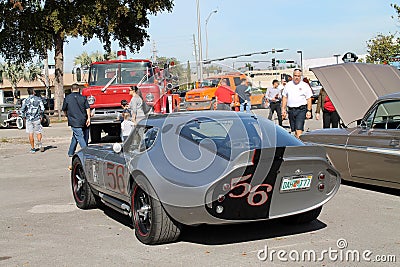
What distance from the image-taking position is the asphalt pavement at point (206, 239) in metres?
5.27

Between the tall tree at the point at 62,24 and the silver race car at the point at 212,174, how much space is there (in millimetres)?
27493

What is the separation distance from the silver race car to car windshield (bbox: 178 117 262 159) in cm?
1

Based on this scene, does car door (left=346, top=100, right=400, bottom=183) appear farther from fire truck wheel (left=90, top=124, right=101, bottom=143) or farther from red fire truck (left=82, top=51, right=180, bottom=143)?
fire truck wheel (left=90, top=124, right=101, bottom=143)

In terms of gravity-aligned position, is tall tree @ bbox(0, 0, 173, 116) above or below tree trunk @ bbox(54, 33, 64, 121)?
above

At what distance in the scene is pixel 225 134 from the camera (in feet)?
20.1

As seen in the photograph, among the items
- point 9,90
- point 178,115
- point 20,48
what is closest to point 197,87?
point 178,115

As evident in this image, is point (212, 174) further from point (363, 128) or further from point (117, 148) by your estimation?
point (363, 128)

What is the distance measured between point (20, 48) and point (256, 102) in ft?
102

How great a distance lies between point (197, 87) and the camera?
7.32 meters

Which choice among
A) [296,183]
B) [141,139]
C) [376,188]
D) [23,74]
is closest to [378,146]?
[376,188]

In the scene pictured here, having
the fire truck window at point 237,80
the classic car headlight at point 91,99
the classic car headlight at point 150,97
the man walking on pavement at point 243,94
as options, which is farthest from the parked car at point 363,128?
the classic car headlight at point 91,99

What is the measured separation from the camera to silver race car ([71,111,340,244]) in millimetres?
5281

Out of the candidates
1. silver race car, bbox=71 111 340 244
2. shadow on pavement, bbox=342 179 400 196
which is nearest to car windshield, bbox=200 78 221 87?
silver race car, bbox=71 111 340 244

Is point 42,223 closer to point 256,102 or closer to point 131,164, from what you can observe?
point 131,164
